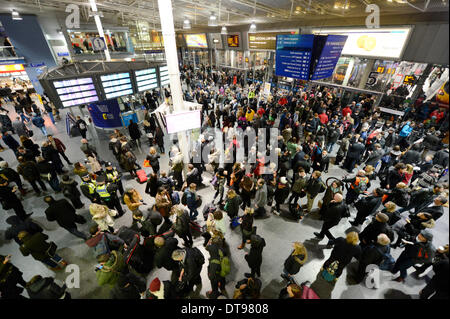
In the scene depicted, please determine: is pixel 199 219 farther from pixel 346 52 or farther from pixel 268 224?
pixel 346 52

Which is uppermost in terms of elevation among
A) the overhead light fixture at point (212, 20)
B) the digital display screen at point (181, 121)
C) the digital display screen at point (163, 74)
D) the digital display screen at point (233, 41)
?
the overhead light fixture at point (212, 20)

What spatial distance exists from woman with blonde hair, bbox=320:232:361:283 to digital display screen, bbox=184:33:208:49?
2208cm

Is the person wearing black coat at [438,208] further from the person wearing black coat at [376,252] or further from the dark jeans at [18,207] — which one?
the dark jeans at [18,207]

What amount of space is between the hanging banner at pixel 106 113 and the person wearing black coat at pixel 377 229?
12.7 m

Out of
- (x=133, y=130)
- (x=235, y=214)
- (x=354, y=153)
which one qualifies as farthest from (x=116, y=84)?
(x=354, y=153)

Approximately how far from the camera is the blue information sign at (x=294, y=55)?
6.64 meters

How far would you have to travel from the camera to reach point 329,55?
22.4ft

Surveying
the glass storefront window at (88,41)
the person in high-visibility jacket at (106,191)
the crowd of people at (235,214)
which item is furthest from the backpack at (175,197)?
the glass storefront window at (88,41)

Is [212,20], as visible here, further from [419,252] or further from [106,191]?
[419,252]

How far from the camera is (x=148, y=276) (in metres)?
4.36

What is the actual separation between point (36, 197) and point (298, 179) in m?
8.73

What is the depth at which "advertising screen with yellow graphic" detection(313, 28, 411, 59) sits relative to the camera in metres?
8.18

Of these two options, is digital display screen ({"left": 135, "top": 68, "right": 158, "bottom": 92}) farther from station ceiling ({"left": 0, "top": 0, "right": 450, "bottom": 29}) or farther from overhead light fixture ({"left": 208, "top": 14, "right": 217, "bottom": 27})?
overhead light fixture ({"left": 208, "top": 14, "right": 217, "bottom": 27})
